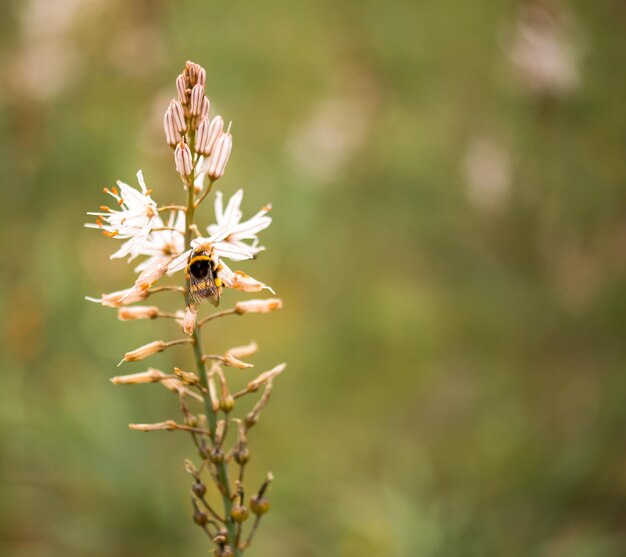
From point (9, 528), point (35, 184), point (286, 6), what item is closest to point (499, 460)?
point (9, 528)

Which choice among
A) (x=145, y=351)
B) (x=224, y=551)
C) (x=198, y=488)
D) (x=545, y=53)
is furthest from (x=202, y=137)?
(x=545, y=53)

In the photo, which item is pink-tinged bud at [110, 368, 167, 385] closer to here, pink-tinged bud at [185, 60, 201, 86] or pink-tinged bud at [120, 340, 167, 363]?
pink-tinged bud at [120, 340, 167, 363]

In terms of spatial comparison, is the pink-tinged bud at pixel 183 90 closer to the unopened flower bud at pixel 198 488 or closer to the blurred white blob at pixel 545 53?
the unopened flower bud at pixel 198 488

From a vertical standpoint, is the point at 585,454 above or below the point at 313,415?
below

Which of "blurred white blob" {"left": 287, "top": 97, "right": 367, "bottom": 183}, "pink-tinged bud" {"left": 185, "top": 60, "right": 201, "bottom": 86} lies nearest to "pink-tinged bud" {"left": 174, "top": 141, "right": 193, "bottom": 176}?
"pink-tinged bud" {"left": 185, "top": 60, "right": 201, "bottom": 86}

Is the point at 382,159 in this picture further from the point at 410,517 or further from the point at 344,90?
the point at 410,517

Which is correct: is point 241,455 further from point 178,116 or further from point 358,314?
point 358,314
